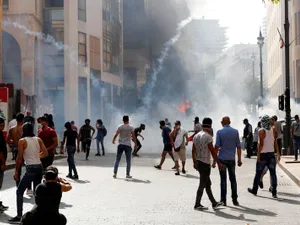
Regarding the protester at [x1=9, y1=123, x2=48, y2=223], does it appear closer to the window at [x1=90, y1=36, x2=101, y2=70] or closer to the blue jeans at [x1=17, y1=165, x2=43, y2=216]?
the blue jeans at [x1=17, y1=165, x2=43, y2=216]

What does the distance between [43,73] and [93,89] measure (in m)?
5.28

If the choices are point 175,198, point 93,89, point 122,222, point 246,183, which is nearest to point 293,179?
point 246,183

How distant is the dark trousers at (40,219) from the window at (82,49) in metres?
46.1

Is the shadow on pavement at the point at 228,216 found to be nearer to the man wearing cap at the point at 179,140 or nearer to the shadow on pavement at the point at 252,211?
the shadow on pavement at the point at 252,211

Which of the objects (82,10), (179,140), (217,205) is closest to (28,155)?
(217,205)

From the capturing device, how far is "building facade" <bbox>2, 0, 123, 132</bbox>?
156 ft

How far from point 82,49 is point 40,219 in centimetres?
4716

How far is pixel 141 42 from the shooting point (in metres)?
75.0

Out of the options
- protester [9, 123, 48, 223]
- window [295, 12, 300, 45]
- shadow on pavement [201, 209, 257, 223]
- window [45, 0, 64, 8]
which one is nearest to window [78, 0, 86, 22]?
window [45, 0, 64, 8]

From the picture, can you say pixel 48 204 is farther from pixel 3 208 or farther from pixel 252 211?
pixel 252 211

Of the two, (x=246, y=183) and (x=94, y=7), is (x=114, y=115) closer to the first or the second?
(x=94, y=7)

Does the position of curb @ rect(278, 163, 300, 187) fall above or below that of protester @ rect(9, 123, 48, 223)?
below

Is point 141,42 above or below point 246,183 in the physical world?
above

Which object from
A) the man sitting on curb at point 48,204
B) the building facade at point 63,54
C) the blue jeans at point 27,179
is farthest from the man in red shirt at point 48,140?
the building facade at point 63,54
